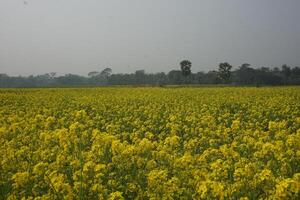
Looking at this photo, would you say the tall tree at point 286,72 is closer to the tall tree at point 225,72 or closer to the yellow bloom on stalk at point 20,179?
the tall tree at point 225,72

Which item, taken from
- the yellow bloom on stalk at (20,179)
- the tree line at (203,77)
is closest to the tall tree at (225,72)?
the tree line at (203,77)

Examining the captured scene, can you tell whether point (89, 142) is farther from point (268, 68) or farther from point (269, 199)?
point (268, 68)

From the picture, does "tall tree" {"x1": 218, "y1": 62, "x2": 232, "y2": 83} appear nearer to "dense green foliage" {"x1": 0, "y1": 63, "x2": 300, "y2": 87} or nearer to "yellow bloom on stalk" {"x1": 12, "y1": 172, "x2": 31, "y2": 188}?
"dense green foliage" {"x1": 0, "y1": 63, "x2": 300, "y2": 87}

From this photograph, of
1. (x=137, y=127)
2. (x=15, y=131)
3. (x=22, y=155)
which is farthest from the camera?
(x=137, y=127)

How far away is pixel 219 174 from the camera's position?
18.2ft

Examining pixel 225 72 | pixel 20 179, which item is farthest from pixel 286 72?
pixel 20 179

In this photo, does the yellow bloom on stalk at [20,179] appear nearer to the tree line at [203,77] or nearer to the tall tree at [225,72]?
the tree line at [203,77]

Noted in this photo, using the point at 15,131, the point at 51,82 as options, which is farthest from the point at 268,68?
the point at 15,131

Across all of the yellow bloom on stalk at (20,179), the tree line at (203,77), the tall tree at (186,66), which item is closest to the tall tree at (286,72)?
the tree line at (203,77)

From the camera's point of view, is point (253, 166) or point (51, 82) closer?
point (253, 166)

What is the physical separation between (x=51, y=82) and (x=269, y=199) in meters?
153

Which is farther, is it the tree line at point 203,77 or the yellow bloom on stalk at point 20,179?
the tree line at point 203,77

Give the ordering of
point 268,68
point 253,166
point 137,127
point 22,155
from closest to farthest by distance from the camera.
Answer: point 253,166 < point 22,155 < point 137,127 < point 268,68

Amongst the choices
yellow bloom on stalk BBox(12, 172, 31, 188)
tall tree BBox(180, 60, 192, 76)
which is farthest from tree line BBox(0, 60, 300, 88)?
yellow bloom on stalk BBox(12, 172, 31, 188)
